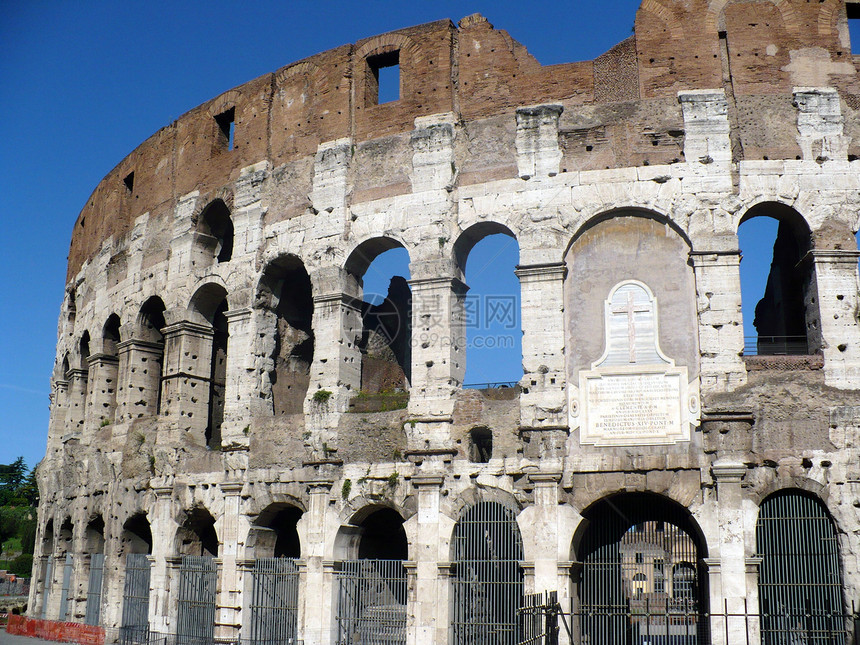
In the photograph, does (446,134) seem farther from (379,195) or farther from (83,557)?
(83,557)

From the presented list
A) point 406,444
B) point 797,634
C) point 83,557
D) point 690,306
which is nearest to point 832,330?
point 690,306

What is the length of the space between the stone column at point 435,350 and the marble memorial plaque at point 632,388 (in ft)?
6.68

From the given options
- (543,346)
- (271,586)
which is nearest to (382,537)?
(271,586)

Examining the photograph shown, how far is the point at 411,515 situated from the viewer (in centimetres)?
1422

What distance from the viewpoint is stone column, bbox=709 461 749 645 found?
12219mm

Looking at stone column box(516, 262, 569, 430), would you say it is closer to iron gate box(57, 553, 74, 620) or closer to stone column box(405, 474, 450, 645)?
stone column box(405, 474, 450, 645)

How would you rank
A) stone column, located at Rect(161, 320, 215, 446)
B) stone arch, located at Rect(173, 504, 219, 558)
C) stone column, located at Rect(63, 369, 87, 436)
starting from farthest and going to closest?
stone column, located at Rect(63, 369, 87, 436), stone column, located at Rect(161, 320, 215, 446), stone arch, located at Rect(173, 504, 219, 558)

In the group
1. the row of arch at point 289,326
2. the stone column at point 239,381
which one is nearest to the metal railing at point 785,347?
the row of arch at point 289,326

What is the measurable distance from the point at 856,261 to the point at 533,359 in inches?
198

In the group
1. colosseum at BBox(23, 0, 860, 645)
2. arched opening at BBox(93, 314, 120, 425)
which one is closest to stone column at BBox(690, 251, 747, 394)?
colosseum at BBox(23, 0, 860, 645)

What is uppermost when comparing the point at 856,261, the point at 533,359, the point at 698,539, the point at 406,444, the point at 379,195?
the point at 379,195

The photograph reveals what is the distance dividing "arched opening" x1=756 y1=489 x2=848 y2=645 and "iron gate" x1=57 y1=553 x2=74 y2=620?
1451cm

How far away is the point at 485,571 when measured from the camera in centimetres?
1371

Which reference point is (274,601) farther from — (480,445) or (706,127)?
(706,127)
